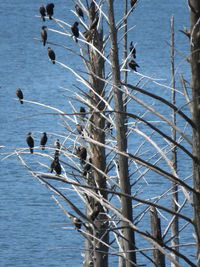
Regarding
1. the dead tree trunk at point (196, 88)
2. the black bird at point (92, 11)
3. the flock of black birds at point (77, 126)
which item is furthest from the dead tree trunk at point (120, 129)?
the dead tree trunk at point (196, 88)

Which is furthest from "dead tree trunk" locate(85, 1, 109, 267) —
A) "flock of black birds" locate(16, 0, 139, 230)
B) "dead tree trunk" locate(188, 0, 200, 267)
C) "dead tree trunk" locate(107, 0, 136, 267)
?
"dead tree trunk" locate(188, 0, 200, 267)

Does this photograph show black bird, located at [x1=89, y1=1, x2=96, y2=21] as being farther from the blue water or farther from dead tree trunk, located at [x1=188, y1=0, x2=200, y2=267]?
dead tree trunk, located at [x1=188, y1=0, x2=200, y2=267]

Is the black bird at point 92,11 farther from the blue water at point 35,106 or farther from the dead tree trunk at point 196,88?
the dead tree trunk at point 196,88

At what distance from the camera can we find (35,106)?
176 feet

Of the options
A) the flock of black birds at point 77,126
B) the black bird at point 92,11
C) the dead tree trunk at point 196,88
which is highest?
the black bird at point 92,11

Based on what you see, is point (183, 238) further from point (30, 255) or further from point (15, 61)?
point (15, 61)

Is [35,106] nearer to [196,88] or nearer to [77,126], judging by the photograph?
[77,126]

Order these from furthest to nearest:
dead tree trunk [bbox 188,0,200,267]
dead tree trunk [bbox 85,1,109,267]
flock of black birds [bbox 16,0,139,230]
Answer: dead tree trunk [bbox 85,1,109,267], flock of black birds [bbox 16,0,139,230], dead tree trunk [bbox 188,0,200,267]

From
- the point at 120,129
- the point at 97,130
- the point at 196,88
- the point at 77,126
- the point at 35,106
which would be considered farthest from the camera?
the point at 35,106

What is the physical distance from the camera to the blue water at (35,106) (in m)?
34.7

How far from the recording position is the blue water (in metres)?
34.7

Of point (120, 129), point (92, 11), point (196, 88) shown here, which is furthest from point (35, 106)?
point (196, 88)

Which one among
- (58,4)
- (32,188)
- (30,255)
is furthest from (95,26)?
(58,4)

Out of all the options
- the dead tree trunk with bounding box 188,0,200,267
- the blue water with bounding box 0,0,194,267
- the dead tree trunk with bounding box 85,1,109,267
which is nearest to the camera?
the dead tree trunk with bounding box 188,0,200,267
